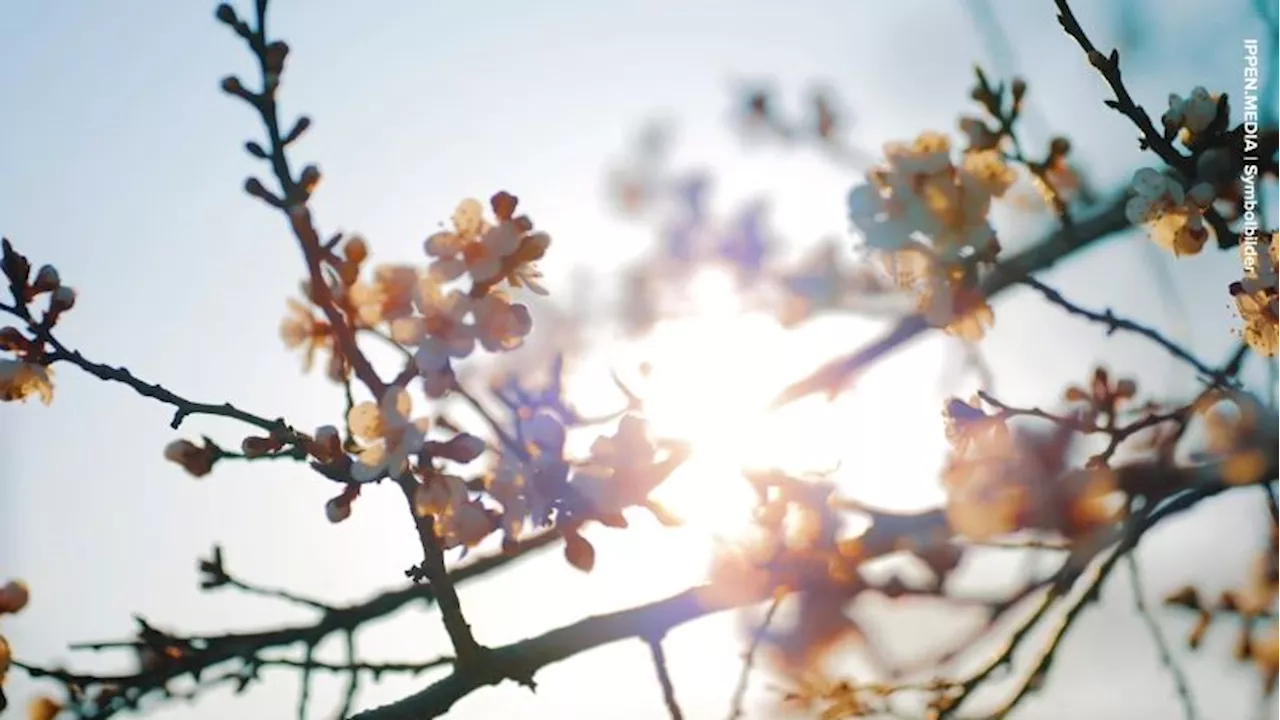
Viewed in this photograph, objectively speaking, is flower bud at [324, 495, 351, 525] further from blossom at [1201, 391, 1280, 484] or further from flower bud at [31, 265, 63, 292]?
blossom at [1201, 391, 1280, 484]

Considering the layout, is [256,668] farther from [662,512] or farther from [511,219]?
[511,219]

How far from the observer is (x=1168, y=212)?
216cm

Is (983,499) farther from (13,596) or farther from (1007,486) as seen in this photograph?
(13,596)

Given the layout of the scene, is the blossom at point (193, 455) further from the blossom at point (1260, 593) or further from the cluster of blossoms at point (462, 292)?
the blossom at point (1260, 593)

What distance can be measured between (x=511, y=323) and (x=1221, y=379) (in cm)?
135

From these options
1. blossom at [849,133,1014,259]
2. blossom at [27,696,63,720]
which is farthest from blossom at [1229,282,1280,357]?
blossom at [27,696,63,720]

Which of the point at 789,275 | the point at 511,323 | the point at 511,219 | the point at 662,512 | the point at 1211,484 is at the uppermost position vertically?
the point at 789,275

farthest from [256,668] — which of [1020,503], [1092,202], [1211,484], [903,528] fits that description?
[1092,202]

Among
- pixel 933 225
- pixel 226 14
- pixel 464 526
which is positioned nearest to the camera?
pixel 226 14

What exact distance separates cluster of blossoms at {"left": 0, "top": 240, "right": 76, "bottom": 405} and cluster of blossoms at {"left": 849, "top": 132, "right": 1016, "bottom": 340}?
1.46 m

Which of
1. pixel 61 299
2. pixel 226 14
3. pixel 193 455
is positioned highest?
pixel 226 14

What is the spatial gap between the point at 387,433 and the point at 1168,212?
1.48 metres

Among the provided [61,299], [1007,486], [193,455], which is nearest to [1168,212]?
→ [1007,486]

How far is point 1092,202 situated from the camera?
3707 mm
